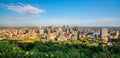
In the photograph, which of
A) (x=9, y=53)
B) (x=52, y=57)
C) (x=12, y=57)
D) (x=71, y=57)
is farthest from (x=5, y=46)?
(x=71, y=57)

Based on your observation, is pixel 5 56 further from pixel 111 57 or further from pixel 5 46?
pixel 111 57

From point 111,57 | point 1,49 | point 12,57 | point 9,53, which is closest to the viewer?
point 111,57

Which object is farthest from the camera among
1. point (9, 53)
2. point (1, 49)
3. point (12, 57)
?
point (1, 49)

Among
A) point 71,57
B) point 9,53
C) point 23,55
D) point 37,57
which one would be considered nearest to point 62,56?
point 71,57

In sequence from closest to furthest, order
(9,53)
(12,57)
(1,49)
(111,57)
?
1. (111,57)
2. (12,57)
3. (9,53)
4. (1,49)

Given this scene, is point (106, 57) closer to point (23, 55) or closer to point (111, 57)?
point (111, 57)

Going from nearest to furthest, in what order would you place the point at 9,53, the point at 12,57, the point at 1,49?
the point at 12,57
the point at 9,53
the point at 1,49

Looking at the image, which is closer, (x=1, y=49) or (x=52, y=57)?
(x=52, y=57)

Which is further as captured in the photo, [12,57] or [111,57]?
[12,57]
